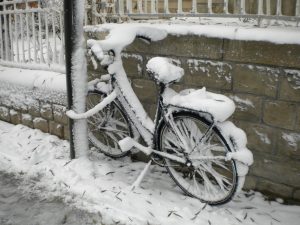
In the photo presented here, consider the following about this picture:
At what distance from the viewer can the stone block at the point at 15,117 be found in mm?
5815

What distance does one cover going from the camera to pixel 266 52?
3432 mm

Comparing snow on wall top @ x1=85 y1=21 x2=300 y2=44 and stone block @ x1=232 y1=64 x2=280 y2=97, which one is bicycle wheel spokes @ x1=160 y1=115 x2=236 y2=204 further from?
snow on wall top @ x1=85 y1=21 x2=300 y2=44

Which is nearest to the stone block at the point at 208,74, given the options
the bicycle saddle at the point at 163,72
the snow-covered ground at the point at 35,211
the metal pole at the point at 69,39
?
the bicycle saddle at the point at 163,72

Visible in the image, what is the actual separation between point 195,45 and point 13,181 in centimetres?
257

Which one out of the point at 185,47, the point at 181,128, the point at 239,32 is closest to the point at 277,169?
the point at 181,128

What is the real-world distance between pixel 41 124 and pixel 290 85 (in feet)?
12.1

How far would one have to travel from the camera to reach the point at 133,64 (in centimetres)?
437

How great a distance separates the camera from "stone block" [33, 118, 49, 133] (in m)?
5.45

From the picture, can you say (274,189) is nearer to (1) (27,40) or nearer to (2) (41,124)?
(2) (41,124)

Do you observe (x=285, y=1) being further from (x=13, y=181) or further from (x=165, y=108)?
(x=13, y=181)

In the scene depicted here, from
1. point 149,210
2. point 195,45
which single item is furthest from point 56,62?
point 149,210

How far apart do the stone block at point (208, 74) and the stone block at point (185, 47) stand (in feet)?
0.25

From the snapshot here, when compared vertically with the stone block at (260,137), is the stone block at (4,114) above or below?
below

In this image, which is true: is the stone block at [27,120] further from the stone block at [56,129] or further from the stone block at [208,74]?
the stone block at [208,74]
